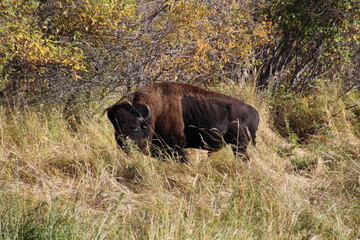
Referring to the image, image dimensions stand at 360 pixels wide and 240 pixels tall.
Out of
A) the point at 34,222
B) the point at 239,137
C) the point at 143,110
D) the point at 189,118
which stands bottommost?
the point at 239,137

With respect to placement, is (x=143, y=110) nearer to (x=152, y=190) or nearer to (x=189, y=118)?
(x=189, y=118)

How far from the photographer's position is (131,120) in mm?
7184

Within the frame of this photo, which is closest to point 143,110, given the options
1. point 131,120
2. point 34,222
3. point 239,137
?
point 131,120

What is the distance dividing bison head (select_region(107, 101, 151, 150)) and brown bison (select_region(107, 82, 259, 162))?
0.05ft

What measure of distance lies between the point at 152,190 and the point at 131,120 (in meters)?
1.64

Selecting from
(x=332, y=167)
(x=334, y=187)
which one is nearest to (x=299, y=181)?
(x=334, y=187)

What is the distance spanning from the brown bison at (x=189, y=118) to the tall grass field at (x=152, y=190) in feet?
1.34

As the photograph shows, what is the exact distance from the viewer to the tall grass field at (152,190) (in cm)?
463

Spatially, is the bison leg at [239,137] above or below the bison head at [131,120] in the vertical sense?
below

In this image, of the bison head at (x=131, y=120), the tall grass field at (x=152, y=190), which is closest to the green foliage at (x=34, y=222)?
the tall grass field at (x=152, y=190)

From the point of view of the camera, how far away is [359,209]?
557 cm

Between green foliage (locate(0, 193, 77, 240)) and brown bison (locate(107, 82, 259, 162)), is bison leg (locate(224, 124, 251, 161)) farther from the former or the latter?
green foliage (locate(0, 193, 77, 240))

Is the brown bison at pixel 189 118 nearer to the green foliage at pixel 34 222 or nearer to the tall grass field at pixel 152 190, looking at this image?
the tall grass field at pixel 152 190

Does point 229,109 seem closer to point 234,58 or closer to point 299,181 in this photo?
point 299,181
